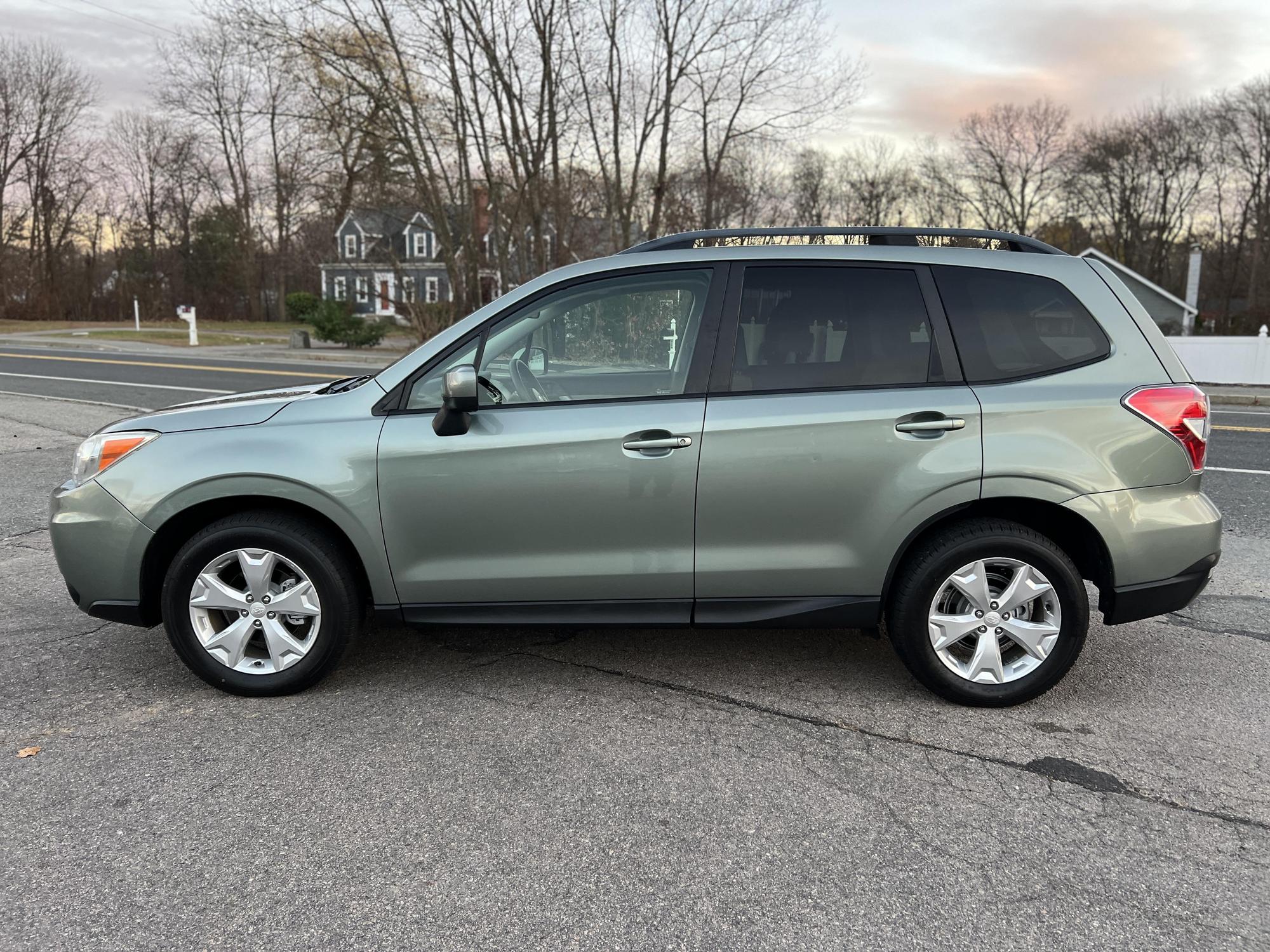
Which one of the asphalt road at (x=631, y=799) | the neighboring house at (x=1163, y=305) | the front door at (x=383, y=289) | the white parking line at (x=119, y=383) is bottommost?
the asphalt road at (x=631, y=799)

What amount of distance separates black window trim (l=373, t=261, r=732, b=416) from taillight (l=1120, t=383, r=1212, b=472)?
1.61m

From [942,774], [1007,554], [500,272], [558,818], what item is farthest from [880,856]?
[500,272]

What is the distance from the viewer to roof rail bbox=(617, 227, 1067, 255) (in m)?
3.85

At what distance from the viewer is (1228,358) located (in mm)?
22219

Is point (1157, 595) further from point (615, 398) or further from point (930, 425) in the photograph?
point (615, 398)

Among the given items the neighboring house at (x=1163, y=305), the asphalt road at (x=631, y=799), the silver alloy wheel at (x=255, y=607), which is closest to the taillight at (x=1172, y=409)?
the asphalt road at (x=631, y=799)

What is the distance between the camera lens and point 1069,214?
58.4m

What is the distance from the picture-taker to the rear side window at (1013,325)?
145 inches

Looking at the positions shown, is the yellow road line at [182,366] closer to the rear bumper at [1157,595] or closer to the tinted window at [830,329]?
the tinted window at [830,329]

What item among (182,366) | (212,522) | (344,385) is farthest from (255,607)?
(182,366)

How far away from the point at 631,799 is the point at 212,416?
2.31 meters

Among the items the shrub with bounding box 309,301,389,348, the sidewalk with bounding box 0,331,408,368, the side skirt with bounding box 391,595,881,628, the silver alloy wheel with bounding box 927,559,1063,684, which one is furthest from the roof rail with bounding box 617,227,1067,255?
the shrub with bounding box 309,301,389,348

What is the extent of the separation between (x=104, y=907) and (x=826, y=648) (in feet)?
9.88

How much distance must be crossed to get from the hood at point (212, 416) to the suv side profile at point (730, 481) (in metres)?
0.03
